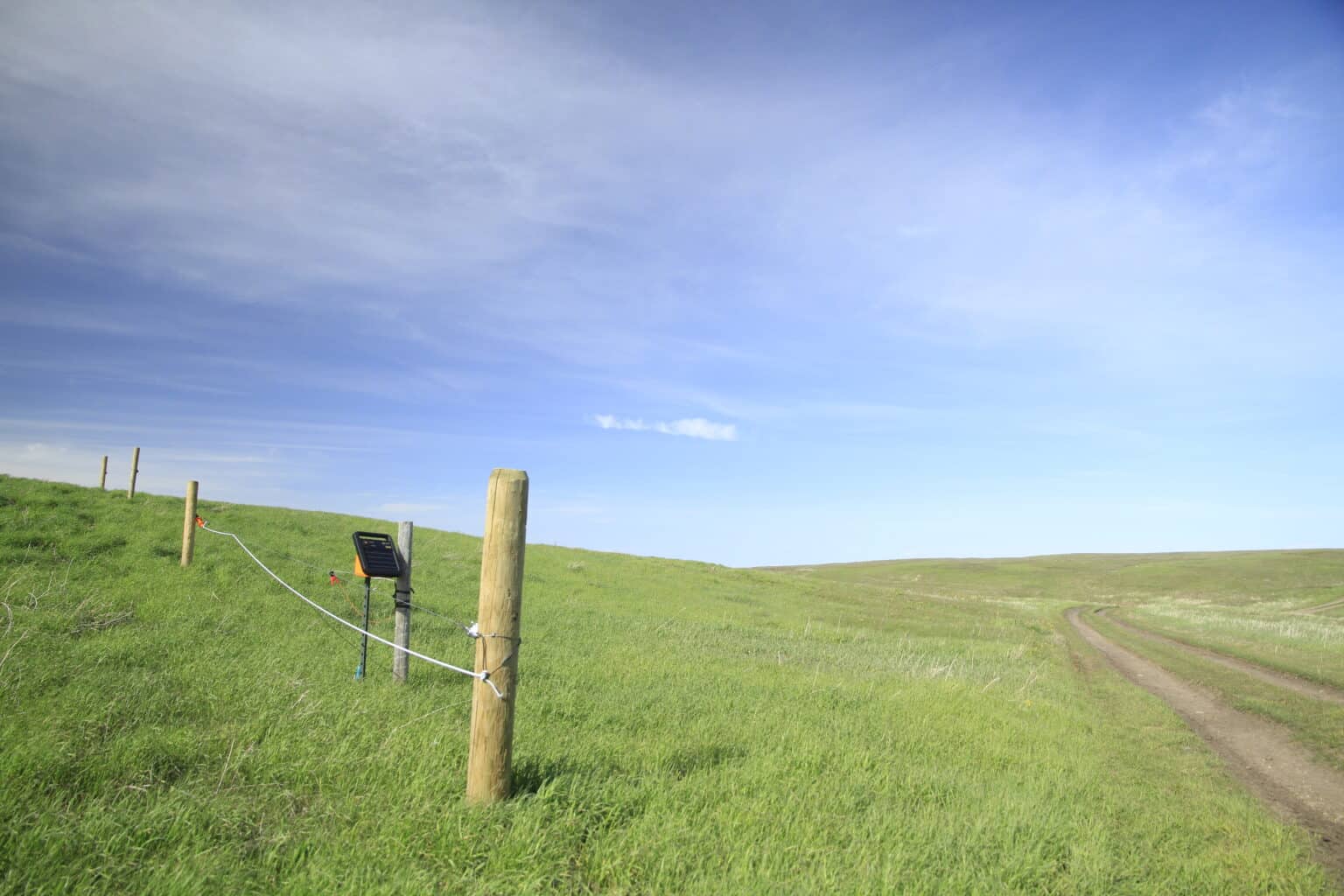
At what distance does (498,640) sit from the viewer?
15.5 ft

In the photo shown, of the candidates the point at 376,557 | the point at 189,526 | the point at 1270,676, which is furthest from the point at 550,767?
the point at 1270,676

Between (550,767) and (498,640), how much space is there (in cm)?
154

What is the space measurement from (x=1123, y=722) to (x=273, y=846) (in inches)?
485

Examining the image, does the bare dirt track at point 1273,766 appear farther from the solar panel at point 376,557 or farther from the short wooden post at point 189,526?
the short wooden post at point 189,526

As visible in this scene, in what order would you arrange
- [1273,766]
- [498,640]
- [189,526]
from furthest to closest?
1. [189,526]
2. [1273,766]
3. [498,640]

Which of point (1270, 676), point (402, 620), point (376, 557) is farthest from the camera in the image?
point (1270, 676)

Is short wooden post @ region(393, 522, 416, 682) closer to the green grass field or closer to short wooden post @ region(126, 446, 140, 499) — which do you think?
the green grass field

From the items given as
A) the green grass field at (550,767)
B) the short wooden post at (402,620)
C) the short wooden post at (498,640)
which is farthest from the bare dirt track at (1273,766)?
the short wooden post at (402,620)

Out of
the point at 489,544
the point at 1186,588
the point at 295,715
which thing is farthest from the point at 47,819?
the point at 1186,588

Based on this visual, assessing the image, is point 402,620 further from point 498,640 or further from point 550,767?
point 498,640

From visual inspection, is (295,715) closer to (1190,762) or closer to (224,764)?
(224,764)

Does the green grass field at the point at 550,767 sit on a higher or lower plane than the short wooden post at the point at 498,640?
lower

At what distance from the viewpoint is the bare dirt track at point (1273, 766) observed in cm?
702

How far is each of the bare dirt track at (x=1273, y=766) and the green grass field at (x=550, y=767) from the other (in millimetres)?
339
